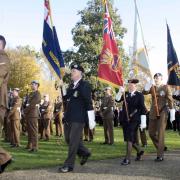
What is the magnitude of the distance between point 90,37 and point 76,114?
1543 inches

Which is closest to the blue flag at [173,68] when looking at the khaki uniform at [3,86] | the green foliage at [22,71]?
the khaki uniform at [3,86]

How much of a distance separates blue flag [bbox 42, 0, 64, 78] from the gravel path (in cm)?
247

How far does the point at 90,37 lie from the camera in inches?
1858

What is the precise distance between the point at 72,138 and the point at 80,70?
1.46 m

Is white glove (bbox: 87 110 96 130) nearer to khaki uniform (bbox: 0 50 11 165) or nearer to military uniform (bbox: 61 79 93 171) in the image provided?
military uniform (bbox: 61 79 93 171)

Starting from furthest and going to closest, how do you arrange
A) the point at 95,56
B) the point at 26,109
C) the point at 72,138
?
the point at 95,56
the point at 26,109
the point at 72,138

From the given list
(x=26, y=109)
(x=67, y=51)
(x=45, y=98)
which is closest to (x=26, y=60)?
(x=67, y=51)

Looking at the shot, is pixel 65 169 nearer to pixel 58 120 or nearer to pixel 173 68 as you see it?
pixel 173 68

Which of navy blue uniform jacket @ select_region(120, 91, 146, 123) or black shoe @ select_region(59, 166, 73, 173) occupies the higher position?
navy blue uniform jacket @ select_region(120, 91, 146, 123)

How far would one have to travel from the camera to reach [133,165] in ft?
30.3

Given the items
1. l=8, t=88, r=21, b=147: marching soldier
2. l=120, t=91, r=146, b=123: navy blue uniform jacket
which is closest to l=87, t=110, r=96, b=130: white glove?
l=120, t=91, r=146, b=123: navy blue uniform jacket

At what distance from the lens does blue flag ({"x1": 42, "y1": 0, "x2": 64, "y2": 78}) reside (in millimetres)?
10219

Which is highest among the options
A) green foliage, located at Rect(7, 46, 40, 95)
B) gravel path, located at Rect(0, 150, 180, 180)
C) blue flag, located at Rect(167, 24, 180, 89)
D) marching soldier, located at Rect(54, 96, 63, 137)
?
green foliage, located at Rect(7, 46, 40, 95)

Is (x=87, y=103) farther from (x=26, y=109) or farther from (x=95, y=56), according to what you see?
(x=95, y=56)
